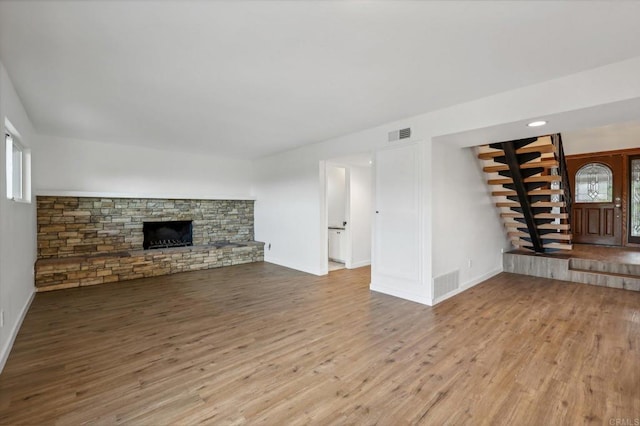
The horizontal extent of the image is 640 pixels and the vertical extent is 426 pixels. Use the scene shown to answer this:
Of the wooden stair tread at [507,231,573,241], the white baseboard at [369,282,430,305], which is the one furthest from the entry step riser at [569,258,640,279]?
the white baseboard at [369,282,430,305]

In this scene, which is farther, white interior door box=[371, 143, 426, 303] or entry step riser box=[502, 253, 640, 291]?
entry step riser box=[502, 253, 640, 291]

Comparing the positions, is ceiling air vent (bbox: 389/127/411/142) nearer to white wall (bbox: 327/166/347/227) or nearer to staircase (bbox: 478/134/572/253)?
staircase (bbox: 478/134/572/253)

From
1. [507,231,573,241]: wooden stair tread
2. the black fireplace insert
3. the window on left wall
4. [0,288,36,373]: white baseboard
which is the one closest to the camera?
[0,288,36,373]: white baseboard

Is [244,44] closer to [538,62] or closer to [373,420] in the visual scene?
[538,62]

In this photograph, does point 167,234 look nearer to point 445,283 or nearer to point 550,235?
point 445,283

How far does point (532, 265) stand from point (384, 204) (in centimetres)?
333

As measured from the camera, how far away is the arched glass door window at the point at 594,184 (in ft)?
22.2

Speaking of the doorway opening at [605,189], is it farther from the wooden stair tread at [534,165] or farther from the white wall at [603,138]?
the wooden stair tread at [534,165]

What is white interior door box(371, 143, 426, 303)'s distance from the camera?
3.92 metres

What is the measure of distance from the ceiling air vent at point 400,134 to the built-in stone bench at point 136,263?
3914 mm

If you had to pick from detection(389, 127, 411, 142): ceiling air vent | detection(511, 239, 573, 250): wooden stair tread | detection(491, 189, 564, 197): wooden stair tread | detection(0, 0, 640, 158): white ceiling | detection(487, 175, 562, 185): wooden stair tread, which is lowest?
detection(511, 239, 573, 250): wooden stair tread

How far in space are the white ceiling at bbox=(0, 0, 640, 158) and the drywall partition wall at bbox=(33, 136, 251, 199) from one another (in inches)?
61.7

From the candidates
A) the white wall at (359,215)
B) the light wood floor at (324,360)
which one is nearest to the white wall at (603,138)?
the light wood floor at (324,360)

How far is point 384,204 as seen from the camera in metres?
4.30
